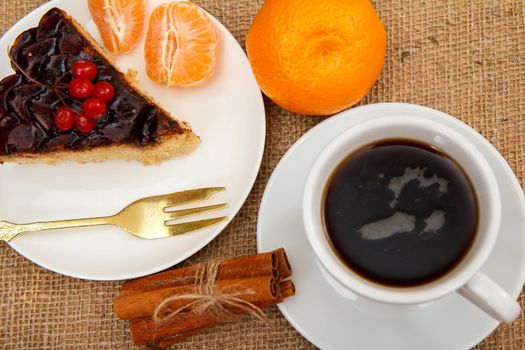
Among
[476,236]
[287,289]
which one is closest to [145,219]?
[287,289]

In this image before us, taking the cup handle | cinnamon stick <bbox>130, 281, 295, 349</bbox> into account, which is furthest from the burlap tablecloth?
the cup handle

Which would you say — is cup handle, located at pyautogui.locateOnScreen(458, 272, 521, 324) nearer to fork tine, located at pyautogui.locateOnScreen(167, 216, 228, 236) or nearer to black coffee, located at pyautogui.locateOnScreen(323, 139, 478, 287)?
black coffee, located at pyautogui.locateOnScreen(323, 139, 478, 287)

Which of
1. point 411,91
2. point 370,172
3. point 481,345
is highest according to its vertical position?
point 370,172

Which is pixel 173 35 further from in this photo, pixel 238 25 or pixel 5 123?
pixel 5 123

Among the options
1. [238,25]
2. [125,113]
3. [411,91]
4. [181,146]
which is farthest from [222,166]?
[411,91]

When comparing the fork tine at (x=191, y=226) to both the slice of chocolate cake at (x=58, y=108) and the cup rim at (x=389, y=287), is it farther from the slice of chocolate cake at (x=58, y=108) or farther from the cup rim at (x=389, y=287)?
the cup rim at (x=389, y=287)

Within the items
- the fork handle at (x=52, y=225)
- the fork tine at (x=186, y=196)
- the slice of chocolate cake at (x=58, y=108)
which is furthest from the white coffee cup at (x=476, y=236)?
the fork handle at (x=52, y=225)
